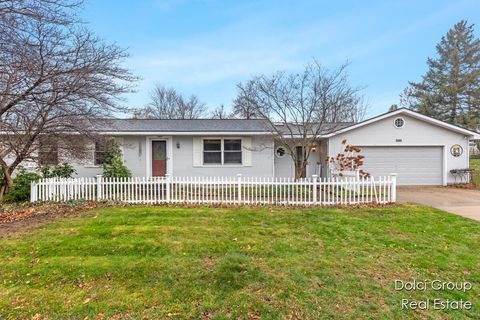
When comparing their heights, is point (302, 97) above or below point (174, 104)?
below

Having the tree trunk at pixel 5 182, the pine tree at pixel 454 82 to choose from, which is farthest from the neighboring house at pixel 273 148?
the pine tree at pixel 454 82

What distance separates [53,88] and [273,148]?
8862mm

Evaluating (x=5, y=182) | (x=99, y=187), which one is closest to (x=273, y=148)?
(x=99, y=187)

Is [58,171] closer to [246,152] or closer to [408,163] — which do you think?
[246,152]

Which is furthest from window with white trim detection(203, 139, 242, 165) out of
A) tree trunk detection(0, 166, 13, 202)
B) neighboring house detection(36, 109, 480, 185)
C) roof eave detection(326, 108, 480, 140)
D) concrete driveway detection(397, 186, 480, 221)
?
tree trunk detection(0, 166, 13, 202)

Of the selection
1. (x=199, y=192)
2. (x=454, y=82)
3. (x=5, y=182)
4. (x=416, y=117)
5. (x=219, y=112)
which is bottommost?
(x=199, y=192)

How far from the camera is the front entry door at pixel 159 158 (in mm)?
12445

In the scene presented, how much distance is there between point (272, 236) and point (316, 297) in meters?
2.00

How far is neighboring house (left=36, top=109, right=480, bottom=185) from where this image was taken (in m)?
12.3

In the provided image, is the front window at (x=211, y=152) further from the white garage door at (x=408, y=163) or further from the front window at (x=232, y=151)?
the white garage door at (x=408, y=163)

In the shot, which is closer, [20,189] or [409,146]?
[20,189]

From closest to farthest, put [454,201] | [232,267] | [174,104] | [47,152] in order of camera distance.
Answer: [232,267] → [47,152] → [454,201] → [174,104]

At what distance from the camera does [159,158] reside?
41.0ft

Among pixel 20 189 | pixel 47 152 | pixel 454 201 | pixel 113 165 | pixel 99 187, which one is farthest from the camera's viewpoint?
pixel 113 165
